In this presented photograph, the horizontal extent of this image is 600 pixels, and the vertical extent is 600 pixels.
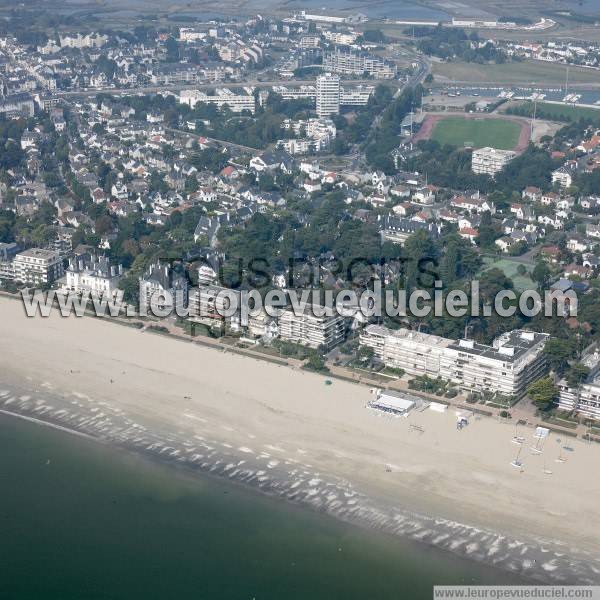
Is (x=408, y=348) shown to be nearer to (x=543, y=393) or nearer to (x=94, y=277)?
→ (x=543, y=393)

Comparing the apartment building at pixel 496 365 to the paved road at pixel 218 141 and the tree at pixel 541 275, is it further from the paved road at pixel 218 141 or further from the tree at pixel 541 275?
the paved road at pixel 218 141

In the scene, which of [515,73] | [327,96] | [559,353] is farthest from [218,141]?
[559,353]

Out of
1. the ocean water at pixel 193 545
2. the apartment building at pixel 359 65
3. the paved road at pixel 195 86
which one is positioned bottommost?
the ocean water at pixel 193 545

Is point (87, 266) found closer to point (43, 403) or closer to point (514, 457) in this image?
point (43, 403)

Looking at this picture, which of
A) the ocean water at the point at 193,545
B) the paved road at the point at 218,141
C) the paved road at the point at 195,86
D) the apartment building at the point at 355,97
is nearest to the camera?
the ocean water at the point at 193,545

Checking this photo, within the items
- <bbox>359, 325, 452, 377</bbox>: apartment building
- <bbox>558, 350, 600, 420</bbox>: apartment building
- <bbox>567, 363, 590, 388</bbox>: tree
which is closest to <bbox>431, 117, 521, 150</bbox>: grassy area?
<bbox>359, 325, 452, 377</bbox>: apartment building


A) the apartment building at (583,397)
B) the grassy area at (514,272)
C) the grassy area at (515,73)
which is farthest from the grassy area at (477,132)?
the apartment building at (583,397)
